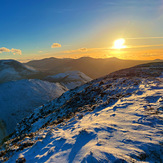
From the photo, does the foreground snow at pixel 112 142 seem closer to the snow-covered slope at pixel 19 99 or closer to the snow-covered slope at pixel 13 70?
the snow-covered slope at pixel 19 99

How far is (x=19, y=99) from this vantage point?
2784 cm

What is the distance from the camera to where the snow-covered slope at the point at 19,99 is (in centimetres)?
2208

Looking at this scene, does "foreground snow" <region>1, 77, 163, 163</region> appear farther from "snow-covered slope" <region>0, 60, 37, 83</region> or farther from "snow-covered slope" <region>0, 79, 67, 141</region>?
"snow-covered slope" <region>0, 60, 37, 83</region>

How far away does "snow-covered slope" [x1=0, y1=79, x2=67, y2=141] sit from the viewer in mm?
22078

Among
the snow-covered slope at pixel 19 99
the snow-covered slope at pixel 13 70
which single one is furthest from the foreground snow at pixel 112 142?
the snow-covered slope at pixel 13 70

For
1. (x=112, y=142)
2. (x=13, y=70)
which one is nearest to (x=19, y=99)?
(x=112, y=142)

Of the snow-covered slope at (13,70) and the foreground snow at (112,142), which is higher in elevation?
the snow-covered slope at (13,70)

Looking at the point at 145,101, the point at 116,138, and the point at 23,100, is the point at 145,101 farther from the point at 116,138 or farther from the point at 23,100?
the point at 23,100

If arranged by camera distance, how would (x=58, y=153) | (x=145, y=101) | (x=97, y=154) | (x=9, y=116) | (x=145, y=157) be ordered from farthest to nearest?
(x=9, y=116) < (x=145, y=101) < (x=58, y=153) < (x=97, y=154) < (x=145, y=157)

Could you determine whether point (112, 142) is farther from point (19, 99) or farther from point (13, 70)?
point (13, 70)

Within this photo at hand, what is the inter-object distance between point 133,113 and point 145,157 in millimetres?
3132

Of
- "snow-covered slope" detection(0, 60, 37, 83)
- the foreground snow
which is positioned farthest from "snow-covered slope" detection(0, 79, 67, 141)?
"snow-covered slope" detection(0, 60, 37, 83)

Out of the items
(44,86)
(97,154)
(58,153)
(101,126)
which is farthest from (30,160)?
(44,86)

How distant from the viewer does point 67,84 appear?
4838 centimetres
